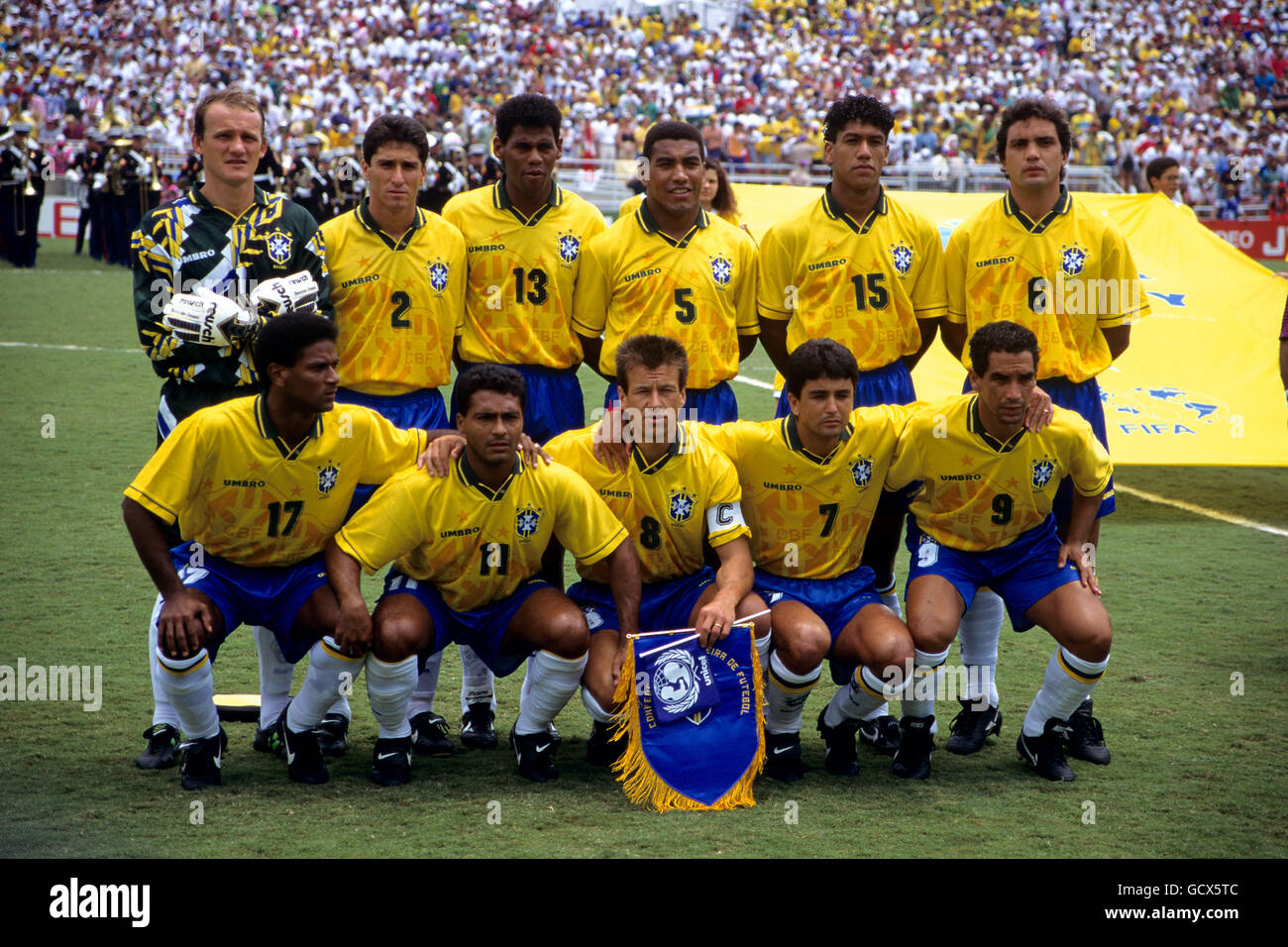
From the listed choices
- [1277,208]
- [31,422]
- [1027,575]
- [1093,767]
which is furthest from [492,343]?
[1277,208]

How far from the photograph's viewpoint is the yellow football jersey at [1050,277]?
513 cm

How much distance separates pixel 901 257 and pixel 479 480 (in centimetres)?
188

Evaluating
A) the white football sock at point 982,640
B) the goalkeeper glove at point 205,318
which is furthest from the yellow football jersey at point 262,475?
the white football sock at point 982,640

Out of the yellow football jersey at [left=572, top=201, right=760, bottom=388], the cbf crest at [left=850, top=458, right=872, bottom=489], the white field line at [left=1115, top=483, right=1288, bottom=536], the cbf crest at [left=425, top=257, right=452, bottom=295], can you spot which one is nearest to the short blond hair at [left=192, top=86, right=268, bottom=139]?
the cbf crest at [left=425, top=257, right=452, bottom=295]

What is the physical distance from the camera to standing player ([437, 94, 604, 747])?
205 inches

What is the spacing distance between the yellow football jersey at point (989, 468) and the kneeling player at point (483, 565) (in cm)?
113

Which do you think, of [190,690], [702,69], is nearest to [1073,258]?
[190,690]

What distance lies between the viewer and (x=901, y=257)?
205 inches

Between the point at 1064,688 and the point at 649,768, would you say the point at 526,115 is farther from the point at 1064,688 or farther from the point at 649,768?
the point at 1064,688

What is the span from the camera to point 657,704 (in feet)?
14.4

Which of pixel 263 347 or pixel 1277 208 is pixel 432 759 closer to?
pixel 263 347

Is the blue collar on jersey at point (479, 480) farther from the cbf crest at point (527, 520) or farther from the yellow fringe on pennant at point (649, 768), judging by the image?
the yellow fringe on pennant at point (649, 768)

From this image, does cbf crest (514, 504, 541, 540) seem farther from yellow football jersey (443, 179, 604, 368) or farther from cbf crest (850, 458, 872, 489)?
cbf crest (850, 458, 872, 489)
